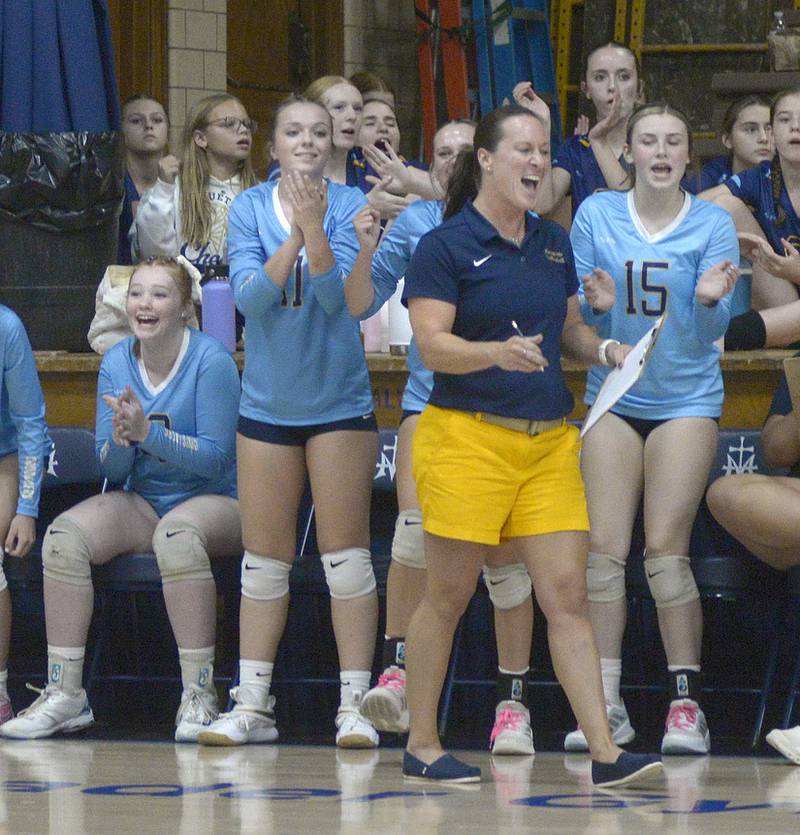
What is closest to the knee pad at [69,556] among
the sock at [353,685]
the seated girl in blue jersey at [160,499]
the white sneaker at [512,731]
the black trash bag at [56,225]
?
the seated girl in blue jersey at [160,499]

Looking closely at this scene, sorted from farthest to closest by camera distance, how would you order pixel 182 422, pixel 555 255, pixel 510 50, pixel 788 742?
pixel 510 50 → pixel 182 422 → pixel 788 742 → pixel 555 255

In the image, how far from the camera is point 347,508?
15.7 feet

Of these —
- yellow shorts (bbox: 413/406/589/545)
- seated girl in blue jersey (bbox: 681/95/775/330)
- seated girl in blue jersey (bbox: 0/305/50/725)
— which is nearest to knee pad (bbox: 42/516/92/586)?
seated girl in blue jersey (bbox: 0/305/50/725)

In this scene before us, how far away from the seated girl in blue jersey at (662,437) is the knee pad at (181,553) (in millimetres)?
1098

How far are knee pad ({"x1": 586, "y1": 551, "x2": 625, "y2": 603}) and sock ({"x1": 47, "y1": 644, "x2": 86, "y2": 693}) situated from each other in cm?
151

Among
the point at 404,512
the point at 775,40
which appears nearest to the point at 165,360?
the point at 404,512

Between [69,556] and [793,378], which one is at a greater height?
[793,378]

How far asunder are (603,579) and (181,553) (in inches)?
46.5

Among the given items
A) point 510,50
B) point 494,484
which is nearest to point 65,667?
point 494,484

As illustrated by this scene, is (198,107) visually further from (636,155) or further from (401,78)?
(401,78)

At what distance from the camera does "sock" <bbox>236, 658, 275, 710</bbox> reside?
486 cm

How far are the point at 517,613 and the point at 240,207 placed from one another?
52.0 inches

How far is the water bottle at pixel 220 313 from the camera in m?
5.75

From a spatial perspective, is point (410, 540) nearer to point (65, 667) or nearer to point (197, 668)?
point (197, 668)
